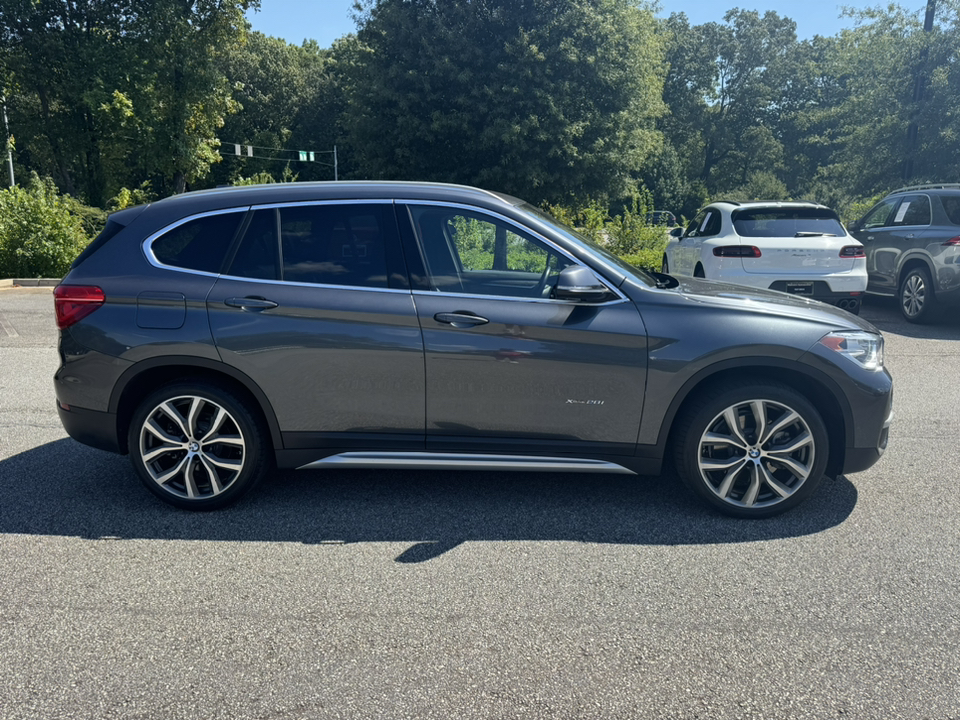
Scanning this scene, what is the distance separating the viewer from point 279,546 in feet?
14.0

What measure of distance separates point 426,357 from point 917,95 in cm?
1869

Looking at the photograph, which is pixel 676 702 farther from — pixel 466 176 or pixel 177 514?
pixel 466 176

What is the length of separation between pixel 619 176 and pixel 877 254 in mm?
10589

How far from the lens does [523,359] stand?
14.5ft

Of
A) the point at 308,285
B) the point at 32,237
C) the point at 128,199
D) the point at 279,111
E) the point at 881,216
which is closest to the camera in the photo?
the point at 308,285

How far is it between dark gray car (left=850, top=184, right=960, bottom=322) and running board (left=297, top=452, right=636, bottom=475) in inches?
330

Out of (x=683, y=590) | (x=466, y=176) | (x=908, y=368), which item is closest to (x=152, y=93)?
(x=466, y=176)

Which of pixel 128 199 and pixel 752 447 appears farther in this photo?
pixel 128 199

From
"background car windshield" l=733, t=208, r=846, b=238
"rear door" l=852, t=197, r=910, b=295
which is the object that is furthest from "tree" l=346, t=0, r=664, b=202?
"background car windshield" l=733, t=208, r=846, b=238

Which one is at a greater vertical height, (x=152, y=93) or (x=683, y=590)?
(x=152, y=93)

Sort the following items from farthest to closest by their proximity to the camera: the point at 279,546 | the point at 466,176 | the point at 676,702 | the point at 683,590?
the point at 466,176 → the point at 279,546 → the point at 683,590 → the point at 676,702

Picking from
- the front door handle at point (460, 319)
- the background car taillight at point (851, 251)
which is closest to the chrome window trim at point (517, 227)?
the front door handle at point (460, 319)

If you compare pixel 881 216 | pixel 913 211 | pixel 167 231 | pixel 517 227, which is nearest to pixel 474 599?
pixel 517 227

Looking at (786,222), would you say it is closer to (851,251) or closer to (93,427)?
(851,251)
